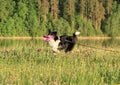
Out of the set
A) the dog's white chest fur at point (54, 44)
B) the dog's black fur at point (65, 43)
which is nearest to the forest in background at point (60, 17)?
the dog's black fur at point (65, 43)

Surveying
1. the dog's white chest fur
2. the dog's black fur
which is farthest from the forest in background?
the dog's white chest fur

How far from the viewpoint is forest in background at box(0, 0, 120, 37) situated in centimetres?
7888

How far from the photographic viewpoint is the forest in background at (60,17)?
259ft

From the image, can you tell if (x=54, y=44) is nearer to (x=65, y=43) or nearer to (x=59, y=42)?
(x=59, y=42)

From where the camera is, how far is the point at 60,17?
8719cm

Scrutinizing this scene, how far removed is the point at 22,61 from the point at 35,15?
72.2m

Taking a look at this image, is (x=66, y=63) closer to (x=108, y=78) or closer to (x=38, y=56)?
(x=38, y=56)

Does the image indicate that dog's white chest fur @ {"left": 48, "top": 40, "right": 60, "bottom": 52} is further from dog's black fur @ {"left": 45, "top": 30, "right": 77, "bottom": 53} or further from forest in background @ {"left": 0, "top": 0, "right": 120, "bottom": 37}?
forest in background @ {"left": 0, "top": 0, "right": 120, "bottom": 37}

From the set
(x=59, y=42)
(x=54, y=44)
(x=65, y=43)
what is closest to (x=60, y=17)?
(x=65, y=43)

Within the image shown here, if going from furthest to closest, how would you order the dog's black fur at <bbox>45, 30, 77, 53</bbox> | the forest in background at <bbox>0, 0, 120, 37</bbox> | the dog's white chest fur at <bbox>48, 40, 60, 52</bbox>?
the forest in background at <bbox>0, 0, 120, 37</bbox> → the dog's black fur at <bbox>45, 30, 77, 53</bbox> → the dog's white chest fur at <bbox>48, 40, 60, 52</bbox>

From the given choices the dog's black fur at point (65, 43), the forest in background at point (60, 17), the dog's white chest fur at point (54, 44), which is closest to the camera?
the dog's white chest fur at point (54, 44)

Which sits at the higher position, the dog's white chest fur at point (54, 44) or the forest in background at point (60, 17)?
the dog's white chest fur at point (54, 44)

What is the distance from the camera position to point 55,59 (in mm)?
11195

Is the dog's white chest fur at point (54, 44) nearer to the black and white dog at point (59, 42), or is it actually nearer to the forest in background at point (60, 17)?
the black and white dog at point (59, 42)
